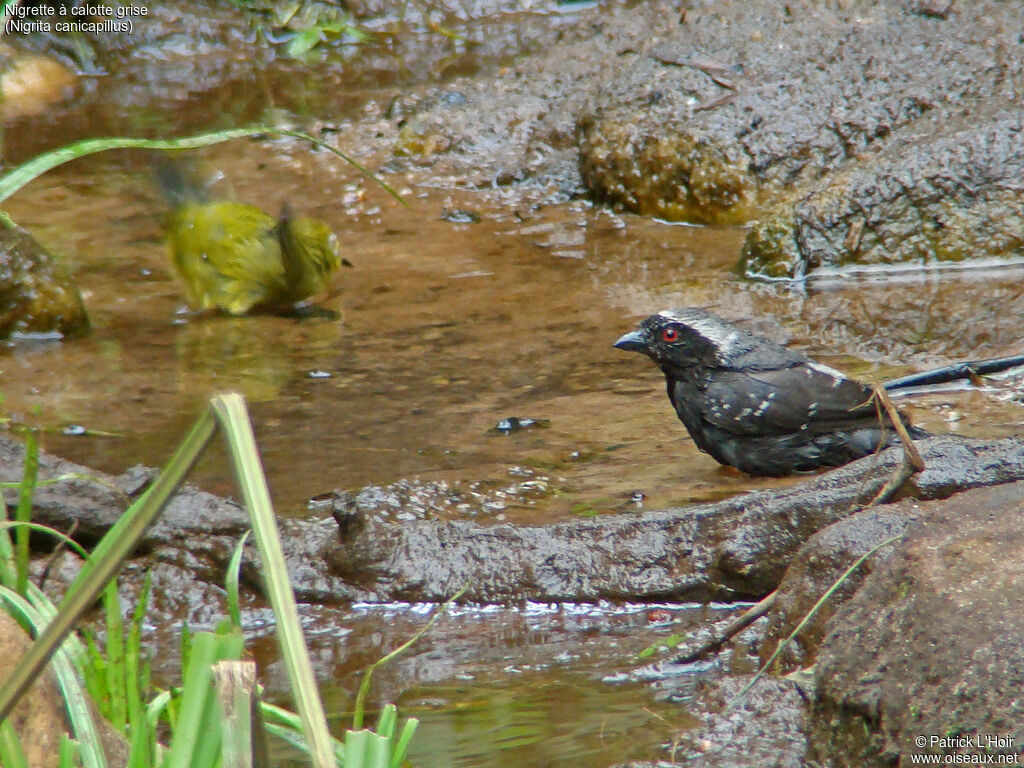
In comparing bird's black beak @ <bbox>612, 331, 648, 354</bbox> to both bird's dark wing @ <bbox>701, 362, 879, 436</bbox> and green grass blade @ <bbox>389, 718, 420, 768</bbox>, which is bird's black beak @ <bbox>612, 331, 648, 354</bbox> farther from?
green grass blade @ <bbox>389, 718, 420, 768</bbox>

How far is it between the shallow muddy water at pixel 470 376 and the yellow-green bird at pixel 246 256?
0.56 ft

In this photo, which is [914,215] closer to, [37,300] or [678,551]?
[678,551]

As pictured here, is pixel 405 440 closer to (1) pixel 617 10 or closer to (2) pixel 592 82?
(2) pixel 592 82

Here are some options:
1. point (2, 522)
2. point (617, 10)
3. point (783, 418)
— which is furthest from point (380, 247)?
point (2, 522)

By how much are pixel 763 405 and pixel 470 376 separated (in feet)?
5.29

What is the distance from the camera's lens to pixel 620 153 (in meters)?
8.69

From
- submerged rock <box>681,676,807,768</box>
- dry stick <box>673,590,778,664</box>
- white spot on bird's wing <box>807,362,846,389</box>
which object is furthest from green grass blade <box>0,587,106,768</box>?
white spot on bird's wing <box>807,362,846,389</box>

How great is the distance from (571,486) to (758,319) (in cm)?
254

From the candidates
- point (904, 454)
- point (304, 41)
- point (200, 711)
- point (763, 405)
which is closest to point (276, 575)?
point (200, 711)

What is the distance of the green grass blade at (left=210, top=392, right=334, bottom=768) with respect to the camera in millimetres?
873

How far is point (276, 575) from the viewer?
898 mm

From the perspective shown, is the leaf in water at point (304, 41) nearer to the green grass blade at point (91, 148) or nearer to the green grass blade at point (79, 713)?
the green grass blade at point (91, 148)

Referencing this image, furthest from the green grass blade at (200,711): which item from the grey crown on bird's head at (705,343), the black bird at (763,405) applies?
the grey crown on bird's head at (705,343)

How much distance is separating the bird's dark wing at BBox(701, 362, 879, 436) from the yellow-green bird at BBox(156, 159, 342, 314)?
2935 millimetres
